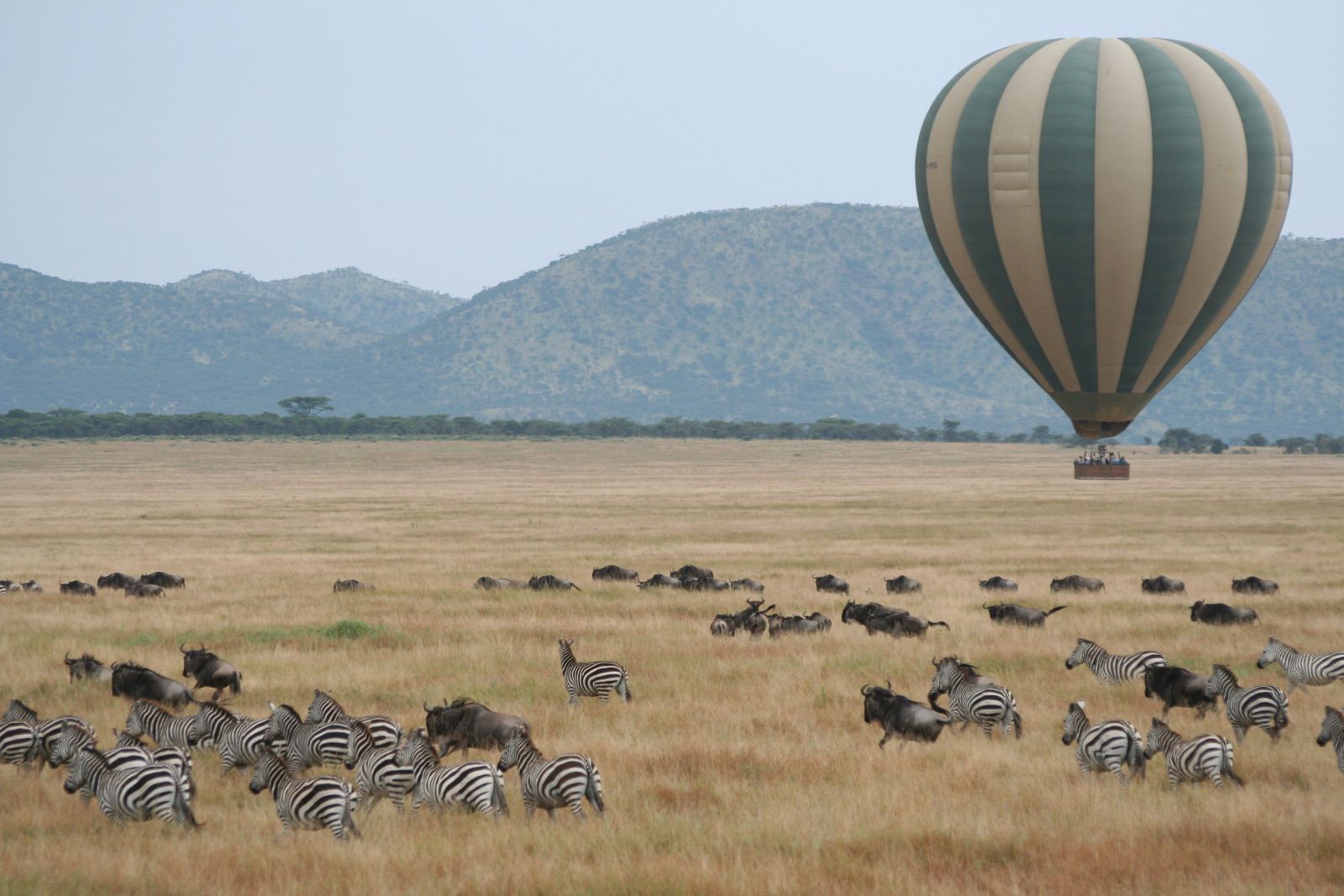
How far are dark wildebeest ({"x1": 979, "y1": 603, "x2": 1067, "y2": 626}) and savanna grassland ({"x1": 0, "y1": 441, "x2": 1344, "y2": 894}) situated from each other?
50 centimetres

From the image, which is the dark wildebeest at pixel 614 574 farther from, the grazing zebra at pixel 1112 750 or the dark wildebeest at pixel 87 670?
the grazing zebra at pixel 1112 750

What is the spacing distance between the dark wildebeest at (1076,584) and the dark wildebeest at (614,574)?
9.90 m

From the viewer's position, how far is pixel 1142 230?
34.9 meters

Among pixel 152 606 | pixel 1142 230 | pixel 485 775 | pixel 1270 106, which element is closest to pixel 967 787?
pixel 485 775

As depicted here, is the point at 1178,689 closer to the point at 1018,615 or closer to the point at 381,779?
the point at 1018,615

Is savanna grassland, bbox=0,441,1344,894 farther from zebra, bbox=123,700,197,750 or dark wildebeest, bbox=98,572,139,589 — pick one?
dark wildebeest, bbox=98,572,139,589

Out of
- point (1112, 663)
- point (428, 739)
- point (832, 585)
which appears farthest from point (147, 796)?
point (832, 585)

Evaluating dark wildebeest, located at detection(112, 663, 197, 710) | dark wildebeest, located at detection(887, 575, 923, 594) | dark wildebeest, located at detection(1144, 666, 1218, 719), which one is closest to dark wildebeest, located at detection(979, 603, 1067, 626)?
dark wildebeest, located at detection(887, 575, 923, 594)

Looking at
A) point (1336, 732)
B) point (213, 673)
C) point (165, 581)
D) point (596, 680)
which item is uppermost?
point (1336, 732)

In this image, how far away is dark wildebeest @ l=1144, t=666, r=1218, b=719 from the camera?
16625 mm

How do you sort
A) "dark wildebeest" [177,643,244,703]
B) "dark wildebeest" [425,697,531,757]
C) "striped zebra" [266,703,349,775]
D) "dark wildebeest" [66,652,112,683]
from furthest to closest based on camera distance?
"dark wildebeest" [66,652,112,683] → "dark wildebeest" [177,643,244,703] → "dark wildebeest" [425,697,531,757] → "striped zebra" [266,703,349,775]

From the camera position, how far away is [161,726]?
589 inches

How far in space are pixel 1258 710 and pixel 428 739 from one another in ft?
30.5

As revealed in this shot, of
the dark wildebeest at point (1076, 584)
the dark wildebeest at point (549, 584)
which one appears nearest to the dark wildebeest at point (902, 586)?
the dark wildebeest at point (1076, 584)
